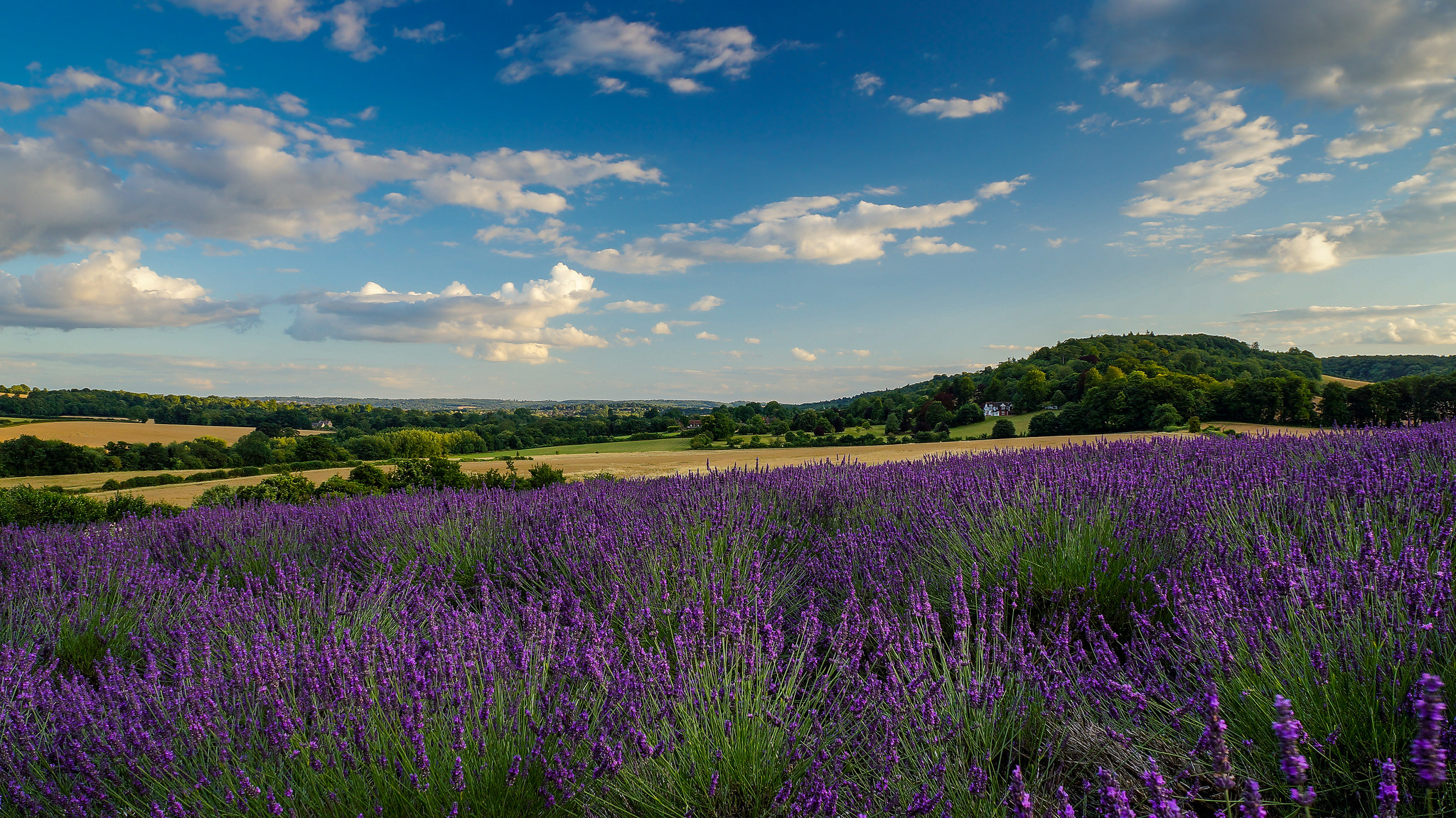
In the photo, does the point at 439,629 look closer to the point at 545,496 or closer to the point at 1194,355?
the point at 545,496

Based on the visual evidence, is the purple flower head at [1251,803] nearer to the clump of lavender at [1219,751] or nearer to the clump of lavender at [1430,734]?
the clump of lavender at [1219,751]

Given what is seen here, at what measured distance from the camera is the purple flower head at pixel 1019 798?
3.39 feet

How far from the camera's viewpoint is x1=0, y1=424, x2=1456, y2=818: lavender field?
1.69m

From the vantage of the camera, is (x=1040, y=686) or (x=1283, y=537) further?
(x=1283, y=537)

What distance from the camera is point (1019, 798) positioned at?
3.81ft

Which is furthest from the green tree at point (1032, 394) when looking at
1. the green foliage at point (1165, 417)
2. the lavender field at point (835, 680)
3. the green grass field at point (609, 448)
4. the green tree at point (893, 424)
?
the lavender field at point (835, 680)

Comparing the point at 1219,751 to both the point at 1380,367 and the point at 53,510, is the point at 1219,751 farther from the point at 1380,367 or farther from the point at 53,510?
the point at 1380,367

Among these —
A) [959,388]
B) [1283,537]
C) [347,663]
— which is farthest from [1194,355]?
[347,663]

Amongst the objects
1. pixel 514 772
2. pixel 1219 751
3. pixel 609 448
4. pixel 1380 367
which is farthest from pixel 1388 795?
pixel 1380 367

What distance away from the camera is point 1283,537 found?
317cm

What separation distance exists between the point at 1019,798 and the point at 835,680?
1.29 meters

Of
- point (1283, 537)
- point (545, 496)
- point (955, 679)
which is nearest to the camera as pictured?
point (955, 679)

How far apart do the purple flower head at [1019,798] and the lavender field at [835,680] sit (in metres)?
0.01

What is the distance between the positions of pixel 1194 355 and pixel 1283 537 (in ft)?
Result: 197
